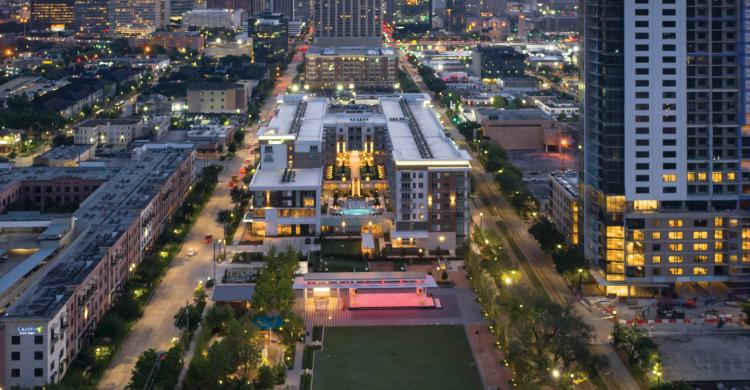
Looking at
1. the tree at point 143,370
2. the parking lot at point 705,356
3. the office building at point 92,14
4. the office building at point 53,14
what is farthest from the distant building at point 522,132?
the office building at point 53,14

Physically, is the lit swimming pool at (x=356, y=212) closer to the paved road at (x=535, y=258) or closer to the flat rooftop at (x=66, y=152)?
the paved road at (x=535, y=258)

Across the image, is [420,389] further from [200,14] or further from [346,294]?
[200,14]

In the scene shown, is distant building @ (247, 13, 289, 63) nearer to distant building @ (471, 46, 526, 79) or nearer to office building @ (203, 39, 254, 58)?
office building @ (203, 39, 254, 58)

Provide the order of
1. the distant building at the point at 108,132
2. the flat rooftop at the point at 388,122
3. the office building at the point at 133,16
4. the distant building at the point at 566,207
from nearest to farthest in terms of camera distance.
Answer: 1. the distant building at the point at 566,207
2. the flat rooftop at the point at 388,122
3. the distant building at the point at 108,132
4. the office building at the point at 133,16

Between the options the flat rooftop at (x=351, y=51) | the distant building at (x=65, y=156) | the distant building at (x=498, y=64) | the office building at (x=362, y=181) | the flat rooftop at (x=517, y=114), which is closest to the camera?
the office building at (x=362, y=181)

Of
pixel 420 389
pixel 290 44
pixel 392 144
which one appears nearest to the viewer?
pixel 420 389

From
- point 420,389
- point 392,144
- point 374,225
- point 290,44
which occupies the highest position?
point 290,44

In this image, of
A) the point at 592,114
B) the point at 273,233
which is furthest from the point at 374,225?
the point at 592,114

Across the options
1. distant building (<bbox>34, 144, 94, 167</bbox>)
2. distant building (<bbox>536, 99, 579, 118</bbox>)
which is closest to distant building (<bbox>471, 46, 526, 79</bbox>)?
distant building (<bbox>536, 99, 579, 118</bbox>)
